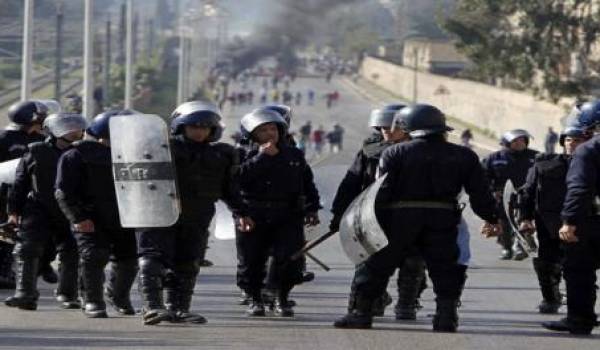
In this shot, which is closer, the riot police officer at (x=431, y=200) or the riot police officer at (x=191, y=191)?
the riot police officer at (x=431, y=200)

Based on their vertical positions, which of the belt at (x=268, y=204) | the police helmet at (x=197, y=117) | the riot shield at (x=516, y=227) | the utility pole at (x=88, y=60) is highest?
the police helmet at (x=197, y=117)

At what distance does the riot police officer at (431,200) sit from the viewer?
12188mm

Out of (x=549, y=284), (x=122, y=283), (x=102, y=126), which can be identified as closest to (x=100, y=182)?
(x=102, y=126)

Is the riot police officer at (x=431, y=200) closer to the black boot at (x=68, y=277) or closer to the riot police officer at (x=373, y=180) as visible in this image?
the riot police officer at (x=373, y=180)

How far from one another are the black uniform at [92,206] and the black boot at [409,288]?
200 cm

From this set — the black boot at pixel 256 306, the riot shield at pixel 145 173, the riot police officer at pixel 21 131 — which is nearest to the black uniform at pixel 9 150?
the riot police officer at pixel 21 131

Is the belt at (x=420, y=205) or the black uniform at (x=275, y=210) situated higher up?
the belt at (x=420, y=205)

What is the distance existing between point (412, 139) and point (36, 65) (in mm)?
36341

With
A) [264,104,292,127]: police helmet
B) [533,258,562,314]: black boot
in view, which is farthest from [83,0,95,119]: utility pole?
[533,258,562,314]: black boot

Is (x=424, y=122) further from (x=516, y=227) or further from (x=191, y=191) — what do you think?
(x=516, y=227)

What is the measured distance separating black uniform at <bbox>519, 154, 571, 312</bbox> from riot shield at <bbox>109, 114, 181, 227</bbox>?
10.2 feet

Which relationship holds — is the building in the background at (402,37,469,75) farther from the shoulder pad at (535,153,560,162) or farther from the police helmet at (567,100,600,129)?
the police helmet at (567,100,600,129)

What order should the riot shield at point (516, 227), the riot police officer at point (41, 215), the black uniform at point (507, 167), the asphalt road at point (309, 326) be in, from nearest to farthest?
the asphalt road at point (309, 326) → the riot police officer at point (41, 215) → the riot shield at point (516, 227) → the black uniform at point (507, 167)

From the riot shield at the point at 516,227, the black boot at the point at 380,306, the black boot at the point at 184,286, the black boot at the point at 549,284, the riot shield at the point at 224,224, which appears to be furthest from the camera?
the riot shield at the point at 224,224
